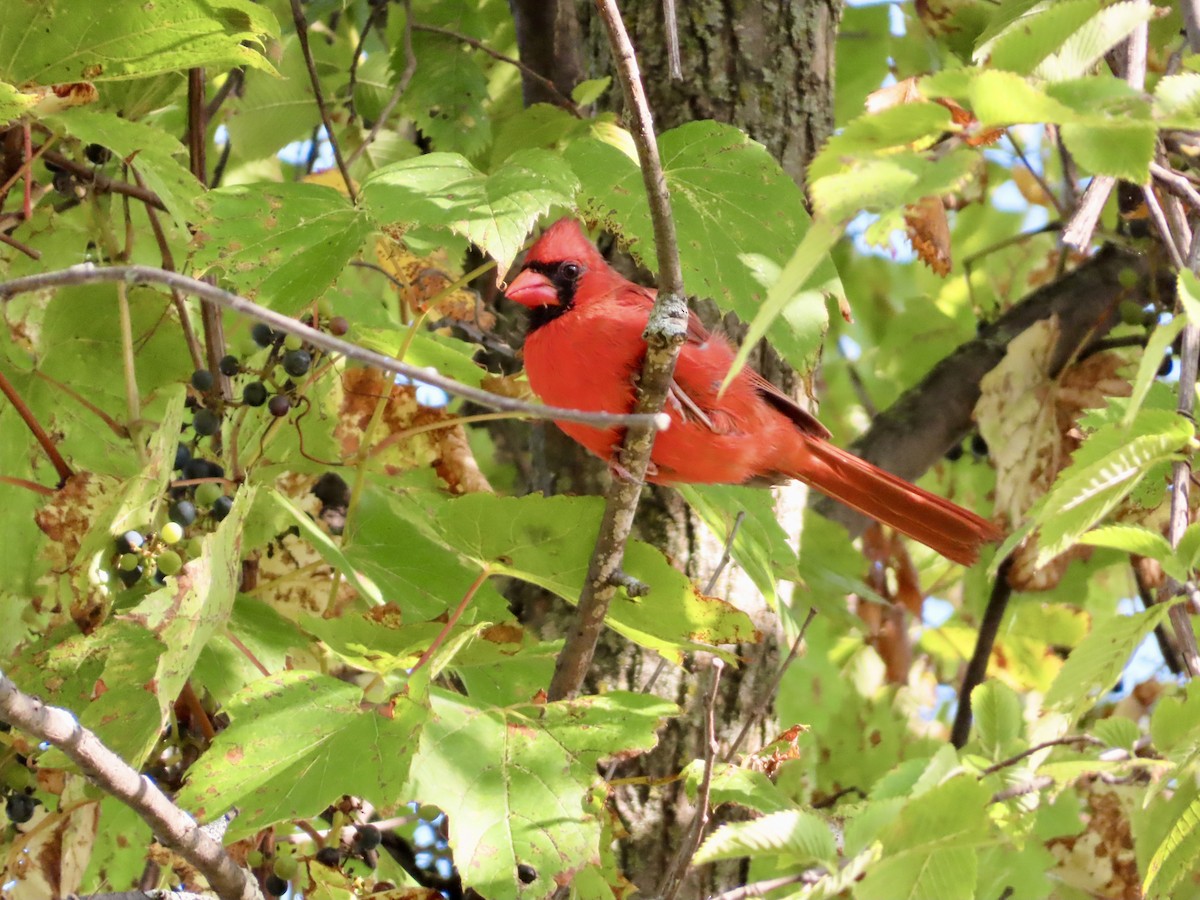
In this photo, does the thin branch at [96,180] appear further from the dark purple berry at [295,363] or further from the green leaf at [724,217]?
the green leaf at [724,217]

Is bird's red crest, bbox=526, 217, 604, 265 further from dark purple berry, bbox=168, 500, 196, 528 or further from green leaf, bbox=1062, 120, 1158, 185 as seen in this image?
green leaf, bbox=1062, 120, 1158, 185

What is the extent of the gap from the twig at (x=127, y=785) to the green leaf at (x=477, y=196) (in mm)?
728

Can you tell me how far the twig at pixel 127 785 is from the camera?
131cm

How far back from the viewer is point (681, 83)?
2.82m

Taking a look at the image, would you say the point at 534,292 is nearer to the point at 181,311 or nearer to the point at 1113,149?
the point at 181,311

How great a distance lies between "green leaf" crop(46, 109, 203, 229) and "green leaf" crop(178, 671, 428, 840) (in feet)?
2.41

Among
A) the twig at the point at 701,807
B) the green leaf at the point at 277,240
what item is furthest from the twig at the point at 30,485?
the twig at the point at 701,807

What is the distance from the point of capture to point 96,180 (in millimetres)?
2191

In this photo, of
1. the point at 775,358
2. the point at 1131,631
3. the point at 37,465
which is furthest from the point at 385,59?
the point at 1131,631

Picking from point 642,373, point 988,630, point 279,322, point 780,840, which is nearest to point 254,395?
point 642,373

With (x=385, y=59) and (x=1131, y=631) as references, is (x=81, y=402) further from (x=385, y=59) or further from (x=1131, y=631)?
(x=385, y=59)

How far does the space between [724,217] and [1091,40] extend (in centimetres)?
93

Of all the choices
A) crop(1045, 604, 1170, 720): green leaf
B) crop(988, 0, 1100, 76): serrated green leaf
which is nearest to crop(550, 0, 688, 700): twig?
crop(988, 0, 1100, 76): serrated green leaf

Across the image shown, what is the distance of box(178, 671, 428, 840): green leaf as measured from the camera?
1.54 metres
